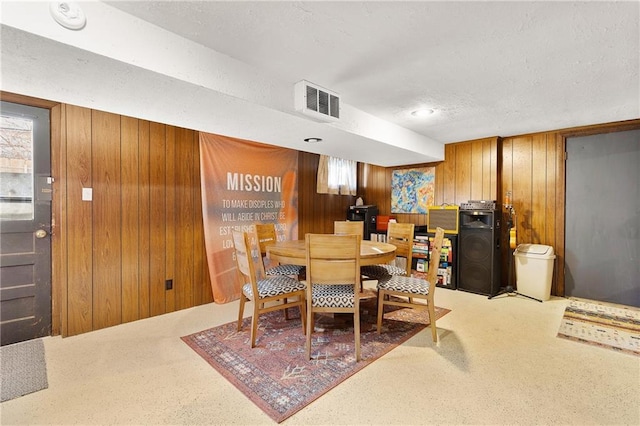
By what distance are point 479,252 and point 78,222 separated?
4701 millimetres

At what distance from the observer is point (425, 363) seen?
2.14 meters

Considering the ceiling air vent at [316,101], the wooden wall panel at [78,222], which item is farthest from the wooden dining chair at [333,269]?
the wooden wall panel at [78,222]

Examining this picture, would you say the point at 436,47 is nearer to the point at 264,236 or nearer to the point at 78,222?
the point at 264,236

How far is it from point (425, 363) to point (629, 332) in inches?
88.2

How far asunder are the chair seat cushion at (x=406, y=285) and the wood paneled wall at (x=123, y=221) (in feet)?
7.35

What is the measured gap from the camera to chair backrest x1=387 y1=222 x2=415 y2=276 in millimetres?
3331

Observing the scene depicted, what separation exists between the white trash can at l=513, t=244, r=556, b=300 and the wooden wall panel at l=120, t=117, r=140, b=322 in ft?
15.6

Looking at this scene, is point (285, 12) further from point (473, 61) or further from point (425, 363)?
point (425, 363)

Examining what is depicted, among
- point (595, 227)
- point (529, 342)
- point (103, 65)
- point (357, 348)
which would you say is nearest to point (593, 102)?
point (595, 227)

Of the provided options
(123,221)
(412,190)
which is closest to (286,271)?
(123,221)

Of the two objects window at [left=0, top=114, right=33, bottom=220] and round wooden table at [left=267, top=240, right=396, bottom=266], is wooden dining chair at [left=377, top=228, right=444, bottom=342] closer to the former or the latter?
round wooden table at [left=267, top=240, right=396, bottom=266]

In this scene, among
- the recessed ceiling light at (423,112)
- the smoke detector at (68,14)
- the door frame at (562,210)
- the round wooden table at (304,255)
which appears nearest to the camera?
the smoke detector at (68,14)

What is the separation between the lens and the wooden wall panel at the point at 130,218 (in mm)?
2914

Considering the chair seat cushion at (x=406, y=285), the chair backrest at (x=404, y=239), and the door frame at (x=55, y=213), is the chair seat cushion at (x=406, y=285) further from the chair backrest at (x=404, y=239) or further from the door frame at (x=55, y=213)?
the door frame at (x=55, y=213)
